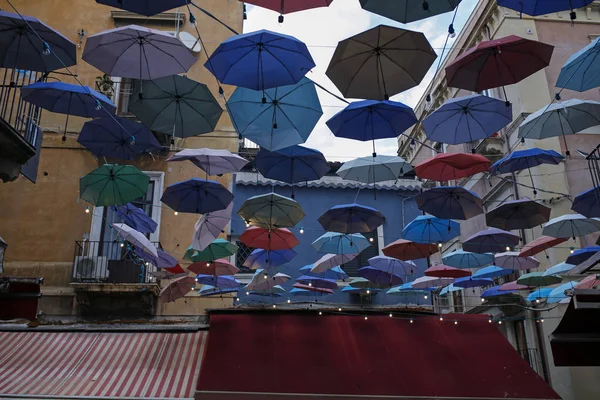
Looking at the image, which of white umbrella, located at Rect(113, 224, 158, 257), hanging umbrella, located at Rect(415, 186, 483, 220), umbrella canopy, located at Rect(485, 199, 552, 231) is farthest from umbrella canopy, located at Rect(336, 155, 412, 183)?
white umbrella, located at Rect(113, 224, 158, 257)

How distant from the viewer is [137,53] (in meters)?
7.61

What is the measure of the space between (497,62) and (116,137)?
650cm

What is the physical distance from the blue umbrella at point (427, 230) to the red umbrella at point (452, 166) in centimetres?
267

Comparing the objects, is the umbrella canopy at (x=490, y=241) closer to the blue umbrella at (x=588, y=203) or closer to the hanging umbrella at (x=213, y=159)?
the blue umbrella at (x=588, y=203)

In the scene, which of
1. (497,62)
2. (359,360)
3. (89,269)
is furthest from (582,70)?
(89,269)

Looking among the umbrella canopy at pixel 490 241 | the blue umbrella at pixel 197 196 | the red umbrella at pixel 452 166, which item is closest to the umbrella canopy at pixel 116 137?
the blue umbrella at pixel 197 196

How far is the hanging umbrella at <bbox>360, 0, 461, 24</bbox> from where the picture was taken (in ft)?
22.0

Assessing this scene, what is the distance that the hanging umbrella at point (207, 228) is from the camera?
11.6 m

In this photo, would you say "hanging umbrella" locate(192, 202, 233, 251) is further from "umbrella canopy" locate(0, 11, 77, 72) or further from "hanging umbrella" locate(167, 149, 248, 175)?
"umbrella canopy" locate(0, 11, 77, 72)

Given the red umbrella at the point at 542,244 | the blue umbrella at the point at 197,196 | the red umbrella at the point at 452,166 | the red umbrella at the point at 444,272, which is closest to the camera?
the red umbrella at the point at 452,166

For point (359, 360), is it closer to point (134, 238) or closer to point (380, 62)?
point (134, 238)

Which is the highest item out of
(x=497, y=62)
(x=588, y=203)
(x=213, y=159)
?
(x=497, y=62)

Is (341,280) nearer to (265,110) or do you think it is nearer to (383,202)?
(383,202)

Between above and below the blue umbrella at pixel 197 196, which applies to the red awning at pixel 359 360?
below
